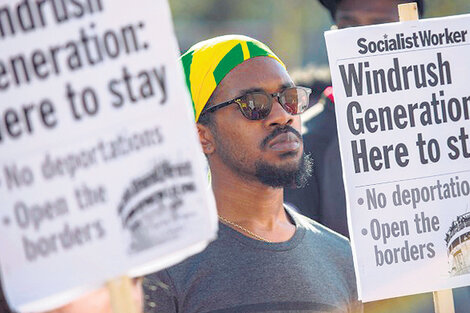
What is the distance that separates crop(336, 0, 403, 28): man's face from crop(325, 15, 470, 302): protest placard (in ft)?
4.16

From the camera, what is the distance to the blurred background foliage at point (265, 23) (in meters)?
18.5

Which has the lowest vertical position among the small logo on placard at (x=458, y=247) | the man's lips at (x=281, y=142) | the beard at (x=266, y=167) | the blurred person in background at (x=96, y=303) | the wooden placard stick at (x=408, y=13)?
the small logo on placard at (x=458, y=247)

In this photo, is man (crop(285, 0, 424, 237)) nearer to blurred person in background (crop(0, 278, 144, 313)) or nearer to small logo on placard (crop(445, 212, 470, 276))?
small logo on placard (crop(445, 212, 470, 276))

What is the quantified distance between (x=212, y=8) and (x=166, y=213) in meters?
18.1

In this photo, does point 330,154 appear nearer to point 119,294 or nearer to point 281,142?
point 281,142

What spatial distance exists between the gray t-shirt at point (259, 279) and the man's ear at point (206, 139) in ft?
1.15

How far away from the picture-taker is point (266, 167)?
12.1 feet

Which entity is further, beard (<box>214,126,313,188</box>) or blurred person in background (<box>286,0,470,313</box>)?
blurred person in background (<box>286,0,470,313</box>)

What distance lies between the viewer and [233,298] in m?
3.41

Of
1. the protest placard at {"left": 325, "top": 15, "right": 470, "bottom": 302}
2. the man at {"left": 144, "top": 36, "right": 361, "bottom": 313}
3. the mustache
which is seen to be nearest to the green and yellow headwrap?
the man at {"left": 144, "top": 36, "right": 361, "bottom": 313}

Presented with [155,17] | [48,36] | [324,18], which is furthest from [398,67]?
[324,18]

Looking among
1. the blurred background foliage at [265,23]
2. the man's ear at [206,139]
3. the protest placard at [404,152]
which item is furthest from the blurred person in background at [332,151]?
the blurred background foliage at [265,23]

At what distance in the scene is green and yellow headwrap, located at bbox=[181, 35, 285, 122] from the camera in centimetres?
379

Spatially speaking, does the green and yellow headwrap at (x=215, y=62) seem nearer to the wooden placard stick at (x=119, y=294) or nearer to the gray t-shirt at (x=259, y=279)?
the gray t-shirt at (x=259, y=279)
